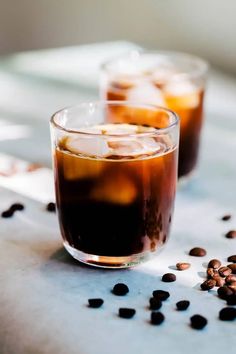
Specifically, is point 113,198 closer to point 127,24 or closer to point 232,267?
point 232,267

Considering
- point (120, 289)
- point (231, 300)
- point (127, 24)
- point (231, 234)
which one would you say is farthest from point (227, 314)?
point (127, 24)

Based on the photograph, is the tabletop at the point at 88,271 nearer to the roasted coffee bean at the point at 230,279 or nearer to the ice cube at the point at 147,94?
the roasted coffee bean at the point at 230,279

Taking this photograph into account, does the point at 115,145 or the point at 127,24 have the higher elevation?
the point at 115,145

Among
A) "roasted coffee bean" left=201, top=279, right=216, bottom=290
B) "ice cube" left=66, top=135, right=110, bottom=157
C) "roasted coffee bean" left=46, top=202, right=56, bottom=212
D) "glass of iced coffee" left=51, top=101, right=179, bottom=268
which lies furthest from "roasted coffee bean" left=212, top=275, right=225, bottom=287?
"roasted coffee bean" left=46, top=202, right=56, bottom=212

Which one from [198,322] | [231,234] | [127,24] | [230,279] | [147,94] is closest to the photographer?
[198,322]

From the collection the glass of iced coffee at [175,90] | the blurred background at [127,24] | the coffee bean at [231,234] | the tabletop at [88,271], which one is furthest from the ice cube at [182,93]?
the blurred background at [127,24]

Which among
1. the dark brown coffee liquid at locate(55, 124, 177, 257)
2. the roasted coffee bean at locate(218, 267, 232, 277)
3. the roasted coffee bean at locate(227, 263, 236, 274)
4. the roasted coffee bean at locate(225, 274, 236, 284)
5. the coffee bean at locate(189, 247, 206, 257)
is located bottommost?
the coffee bean at locate(189, 247, 206, 257)

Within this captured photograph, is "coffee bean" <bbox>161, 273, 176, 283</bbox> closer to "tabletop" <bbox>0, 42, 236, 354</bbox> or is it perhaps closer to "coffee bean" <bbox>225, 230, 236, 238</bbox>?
"tabletop" <bbox>0, 42, 236, 354</bbox>

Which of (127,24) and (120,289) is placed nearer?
(120,289)
